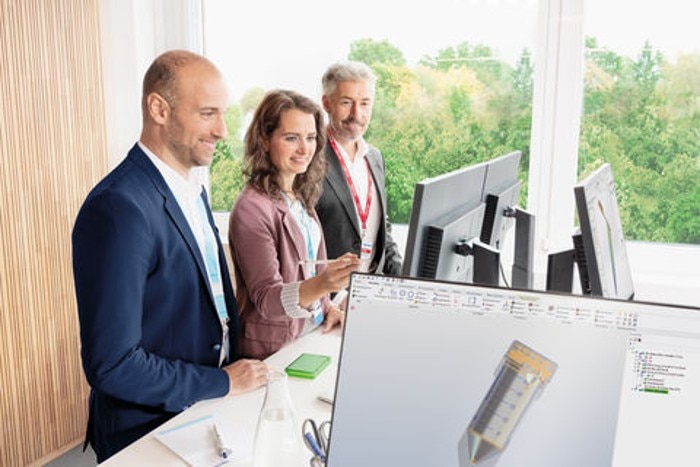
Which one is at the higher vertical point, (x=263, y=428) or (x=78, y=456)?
(x=263, y=428)

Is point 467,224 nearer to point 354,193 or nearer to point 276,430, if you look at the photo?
point 276,430

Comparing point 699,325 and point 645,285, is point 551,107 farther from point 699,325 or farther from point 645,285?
point 699,325

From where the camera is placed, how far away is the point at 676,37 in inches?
121

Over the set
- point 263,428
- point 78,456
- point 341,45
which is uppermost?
point 341,45

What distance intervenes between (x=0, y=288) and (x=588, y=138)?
2696mm

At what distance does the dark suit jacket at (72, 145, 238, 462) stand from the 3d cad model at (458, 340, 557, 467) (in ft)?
2.80

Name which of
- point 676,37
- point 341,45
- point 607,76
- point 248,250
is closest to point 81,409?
point 248,250

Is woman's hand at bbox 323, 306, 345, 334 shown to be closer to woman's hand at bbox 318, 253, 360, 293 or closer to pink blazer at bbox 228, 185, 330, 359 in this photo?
pink blazer at bbox 228, 185, 330, 359

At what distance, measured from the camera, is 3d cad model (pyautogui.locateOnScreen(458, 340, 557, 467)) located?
2.94ft

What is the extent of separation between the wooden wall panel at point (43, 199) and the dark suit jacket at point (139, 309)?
128 centimetres

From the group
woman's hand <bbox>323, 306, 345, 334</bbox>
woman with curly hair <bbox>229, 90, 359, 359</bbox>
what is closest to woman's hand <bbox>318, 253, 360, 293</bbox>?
woman with curly hair <bbox>229, 90, 359, 359</bbox>

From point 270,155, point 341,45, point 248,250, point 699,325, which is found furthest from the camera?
point 341,45

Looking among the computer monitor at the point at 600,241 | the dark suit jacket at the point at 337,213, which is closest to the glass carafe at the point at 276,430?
the computer monitor at the point at 600,241

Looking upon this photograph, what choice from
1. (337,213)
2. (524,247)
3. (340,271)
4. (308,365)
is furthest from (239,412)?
(337,213)
